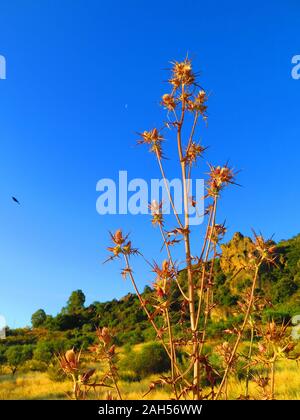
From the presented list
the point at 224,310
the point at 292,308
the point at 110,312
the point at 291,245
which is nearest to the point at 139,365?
the point at 292,308

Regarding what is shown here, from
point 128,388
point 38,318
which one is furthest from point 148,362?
point 38,318

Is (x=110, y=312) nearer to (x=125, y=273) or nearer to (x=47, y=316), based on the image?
(x=47, y=316)

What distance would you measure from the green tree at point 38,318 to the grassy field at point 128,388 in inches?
2154

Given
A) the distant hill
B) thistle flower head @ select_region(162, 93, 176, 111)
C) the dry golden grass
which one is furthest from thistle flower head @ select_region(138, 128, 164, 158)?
the distant hill

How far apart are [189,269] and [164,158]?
161cm

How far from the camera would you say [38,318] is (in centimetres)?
7988

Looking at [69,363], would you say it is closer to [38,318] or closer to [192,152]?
[192,152]

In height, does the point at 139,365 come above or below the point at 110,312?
below

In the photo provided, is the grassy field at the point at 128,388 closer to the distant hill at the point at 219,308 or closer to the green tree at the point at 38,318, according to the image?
the distant hill at the point at 219,308

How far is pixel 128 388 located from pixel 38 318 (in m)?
64.0

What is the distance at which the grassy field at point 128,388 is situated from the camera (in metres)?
14.4

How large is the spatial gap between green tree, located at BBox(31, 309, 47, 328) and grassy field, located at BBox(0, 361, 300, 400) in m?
54.7

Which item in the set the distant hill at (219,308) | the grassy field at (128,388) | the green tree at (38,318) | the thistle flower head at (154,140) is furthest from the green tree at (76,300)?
the thistle flower head at (154,140)

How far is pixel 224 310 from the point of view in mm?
55188
